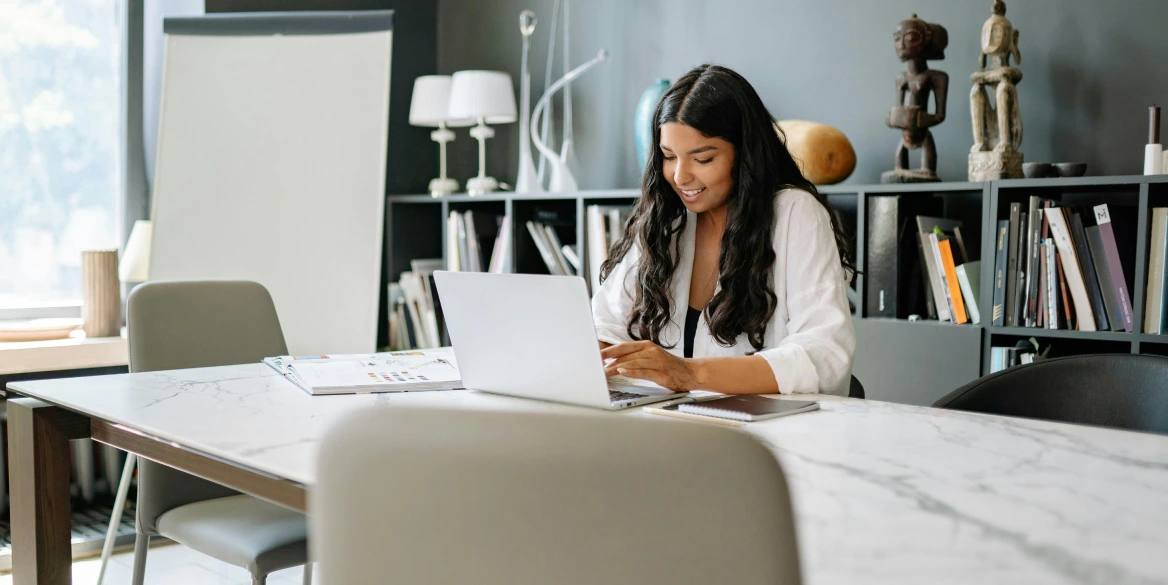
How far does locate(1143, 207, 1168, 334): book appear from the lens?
83.0 inches

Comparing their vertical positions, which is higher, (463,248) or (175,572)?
(463,248)

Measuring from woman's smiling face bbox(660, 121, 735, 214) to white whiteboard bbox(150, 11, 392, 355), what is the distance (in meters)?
1.61

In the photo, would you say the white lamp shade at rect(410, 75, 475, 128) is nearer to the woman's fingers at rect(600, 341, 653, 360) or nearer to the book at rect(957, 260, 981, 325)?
the book at rect(957, 260, 981, 325)

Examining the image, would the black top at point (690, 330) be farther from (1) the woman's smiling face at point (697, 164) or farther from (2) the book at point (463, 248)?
(2) the book at point (463, 248)

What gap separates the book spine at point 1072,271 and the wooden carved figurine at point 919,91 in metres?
0.33

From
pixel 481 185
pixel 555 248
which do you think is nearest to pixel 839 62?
pixel 555 248

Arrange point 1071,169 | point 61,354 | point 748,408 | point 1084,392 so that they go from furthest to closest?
point 61,354, point 1071,169, point 1084,392, point 748,408

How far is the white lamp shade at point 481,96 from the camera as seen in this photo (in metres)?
3.35

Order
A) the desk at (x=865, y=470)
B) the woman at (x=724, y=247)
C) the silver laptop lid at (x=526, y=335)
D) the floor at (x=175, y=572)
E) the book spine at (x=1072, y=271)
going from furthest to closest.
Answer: the floor at (x=175, y=572) < the book spine at (x=1072, y=271) < the woman at (x=724, y=247) < the silver laptop lid at (x=526, y=335) < the desk at (x=865, y=470)

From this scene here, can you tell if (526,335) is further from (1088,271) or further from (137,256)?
(137,256)

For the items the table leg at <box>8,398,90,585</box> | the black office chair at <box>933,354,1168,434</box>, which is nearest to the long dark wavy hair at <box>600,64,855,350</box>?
the black office chair at <box>933,354,1168,434</box>

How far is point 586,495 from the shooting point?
0.57 metres

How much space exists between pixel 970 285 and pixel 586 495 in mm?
2070

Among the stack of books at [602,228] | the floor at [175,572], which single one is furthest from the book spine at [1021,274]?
the floor at [175,572]
